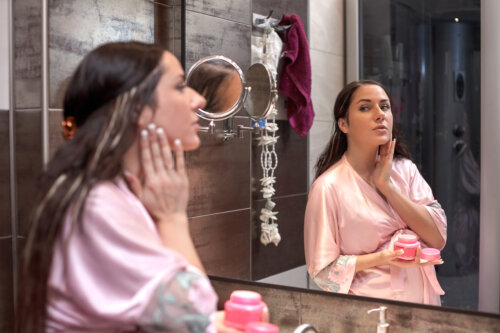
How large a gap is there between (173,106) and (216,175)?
850mm

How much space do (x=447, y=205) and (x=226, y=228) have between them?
0.71m

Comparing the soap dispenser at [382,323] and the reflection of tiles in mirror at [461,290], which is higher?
the reflection of tiles in mirror at [461,290]

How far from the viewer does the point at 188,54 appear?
1.83 meters

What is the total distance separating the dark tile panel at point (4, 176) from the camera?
5.11 feet

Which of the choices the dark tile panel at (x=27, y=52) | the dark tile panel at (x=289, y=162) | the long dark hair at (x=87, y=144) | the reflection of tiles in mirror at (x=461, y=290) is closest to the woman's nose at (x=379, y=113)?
the dark tile panel at (x=289, y=162)

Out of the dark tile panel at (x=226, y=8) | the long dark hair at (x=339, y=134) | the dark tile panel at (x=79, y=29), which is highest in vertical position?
the dark tile panel at (x=226, y=8)

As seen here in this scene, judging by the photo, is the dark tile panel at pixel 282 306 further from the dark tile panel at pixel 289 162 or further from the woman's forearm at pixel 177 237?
the woman's forearm at pixel 177 237

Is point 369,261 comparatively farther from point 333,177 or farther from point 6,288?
point 6,288

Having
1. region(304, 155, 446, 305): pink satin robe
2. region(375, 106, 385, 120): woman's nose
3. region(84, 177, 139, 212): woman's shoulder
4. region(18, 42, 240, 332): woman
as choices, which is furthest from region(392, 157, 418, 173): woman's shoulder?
region(84, 177, 139, 212): woman's shoulder

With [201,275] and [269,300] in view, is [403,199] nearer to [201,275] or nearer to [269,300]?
[269,300]

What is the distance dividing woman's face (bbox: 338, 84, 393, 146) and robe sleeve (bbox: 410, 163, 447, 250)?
0.12 m

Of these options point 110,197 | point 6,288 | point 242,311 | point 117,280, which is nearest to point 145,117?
point 110,197

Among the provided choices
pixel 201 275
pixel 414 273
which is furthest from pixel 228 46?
pixel 201 275

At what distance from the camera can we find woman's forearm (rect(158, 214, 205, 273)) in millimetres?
974
